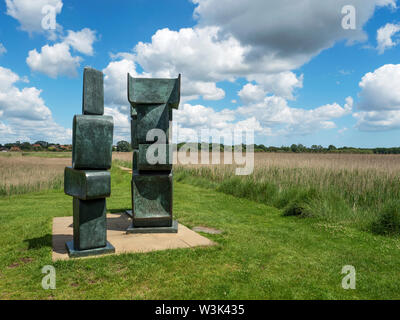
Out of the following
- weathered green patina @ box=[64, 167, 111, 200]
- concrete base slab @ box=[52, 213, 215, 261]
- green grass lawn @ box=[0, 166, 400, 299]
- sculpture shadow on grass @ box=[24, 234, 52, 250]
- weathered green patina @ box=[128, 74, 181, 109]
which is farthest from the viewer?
weathered green patina @ box=[128, 74, 181, 109]

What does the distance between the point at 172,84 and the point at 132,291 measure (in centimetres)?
351

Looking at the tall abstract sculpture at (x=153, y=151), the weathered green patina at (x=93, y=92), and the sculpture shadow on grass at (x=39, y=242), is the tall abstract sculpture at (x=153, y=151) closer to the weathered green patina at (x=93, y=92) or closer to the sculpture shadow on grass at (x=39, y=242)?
the weathered green patina at (x=93, y=92)

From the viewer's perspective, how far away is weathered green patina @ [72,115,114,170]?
4043mm

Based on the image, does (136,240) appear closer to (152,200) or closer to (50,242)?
(152,200)

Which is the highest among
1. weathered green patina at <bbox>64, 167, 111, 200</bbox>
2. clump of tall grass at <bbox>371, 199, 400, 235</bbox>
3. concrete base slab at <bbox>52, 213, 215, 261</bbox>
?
weathered green patina at <bbox>64, 167, 111, 200</bbox>

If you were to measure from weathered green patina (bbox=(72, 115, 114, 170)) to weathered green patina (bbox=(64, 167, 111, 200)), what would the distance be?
4.3 inches

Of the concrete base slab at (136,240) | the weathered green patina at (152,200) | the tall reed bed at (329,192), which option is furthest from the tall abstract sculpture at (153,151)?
the tall reed bed at (329,192)

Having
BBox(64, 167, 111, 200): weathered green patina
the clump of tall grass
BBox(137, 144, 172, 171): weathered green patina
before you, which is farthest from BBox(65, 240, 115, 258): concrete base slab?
the clump of tall grass

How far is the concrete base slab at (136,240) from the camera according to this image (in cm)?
451

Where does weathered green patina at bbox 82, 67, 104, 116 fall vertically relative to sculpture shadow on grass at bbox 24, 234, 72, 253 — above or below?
above

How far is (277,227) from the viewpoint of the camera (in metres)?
6.24

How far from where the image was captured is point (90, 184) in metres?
4.04

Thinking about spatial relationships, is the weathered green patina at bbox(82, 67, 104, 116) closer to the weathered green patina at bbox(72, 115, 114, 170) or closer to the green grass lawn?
the weathered green patina at bbox(72, 115, 114, 170)
